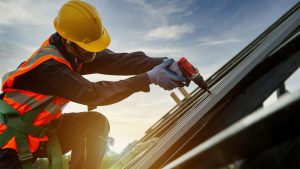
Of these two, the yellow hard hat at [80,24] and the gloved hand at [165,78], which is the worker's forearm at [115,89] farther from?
the yellow hard hat at [80,24]

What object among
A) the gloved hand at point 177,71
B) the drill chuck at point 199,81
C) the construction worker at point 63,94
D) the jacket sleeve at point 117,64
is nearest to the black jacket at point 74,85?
the construction worker at point 63,94

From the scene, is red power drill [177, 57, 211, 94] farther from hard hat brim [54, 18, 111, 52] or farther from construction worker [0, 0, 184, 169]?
hard hat brim [54, 18, 111, 52]

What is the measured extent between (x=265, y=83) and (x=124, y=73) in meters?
2.49

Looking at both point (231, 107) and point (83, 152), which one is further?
point (83, 152)

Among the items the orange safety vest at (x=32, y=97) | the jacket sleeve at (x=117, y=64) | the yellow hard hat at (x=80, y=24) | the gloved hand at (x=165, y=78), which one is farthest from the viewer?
the jacket sleeve at (x=117, y=64)

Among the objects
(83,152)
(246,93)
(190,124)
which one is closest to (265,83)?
(246,93)

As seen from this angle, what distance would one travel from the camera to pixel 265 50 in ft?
6.51

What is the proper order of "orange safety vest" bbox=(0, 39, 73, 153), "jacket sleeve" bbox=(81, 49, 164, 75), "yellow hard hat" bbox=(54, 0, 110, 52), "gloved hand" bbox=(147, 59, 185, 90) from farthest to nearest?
"jacket sleeve" bbox=(81, 49, 164, 75)
"yellow hard hat" bbox=(54, 0, 110, 52)
"orange safety vest" bbox=(0, 39, 73, 153)
"gloved hand" bbox=(147, 59, 185, 90)

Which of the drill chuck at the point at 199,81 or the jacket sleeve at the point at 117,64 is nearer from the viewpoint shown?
the drill chuck at the point at 199,81

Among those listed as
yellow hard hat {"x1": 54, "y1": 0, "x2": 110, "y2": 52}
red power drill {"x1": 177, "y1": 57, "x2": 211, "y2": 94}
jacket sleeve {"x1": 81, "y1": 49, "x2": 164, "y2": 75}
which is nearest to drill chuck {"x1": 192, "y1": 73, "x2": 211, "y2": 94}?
red power drill {"x1": 177, "y1": 57, "x2": 211, "y2": 94}

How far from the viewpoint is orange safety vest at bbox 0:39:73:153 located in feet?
10.4

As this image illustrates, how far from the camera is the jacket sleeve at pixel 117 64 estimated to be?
419 cm

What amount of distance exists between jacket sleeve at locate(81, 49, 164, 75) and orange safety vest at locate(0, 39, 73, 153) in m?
0.87

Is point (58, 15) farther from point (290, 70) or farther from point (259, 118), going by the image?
point (259, 118)
